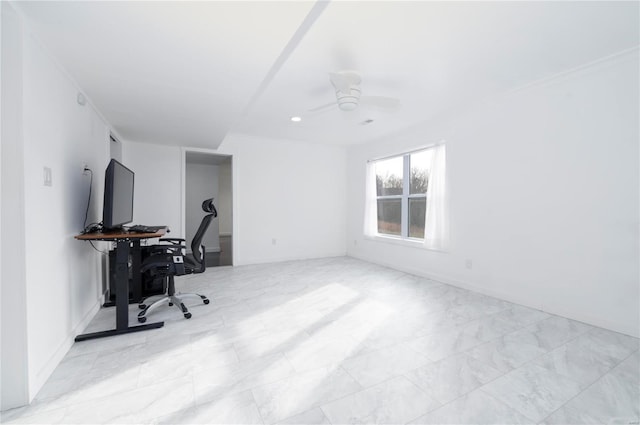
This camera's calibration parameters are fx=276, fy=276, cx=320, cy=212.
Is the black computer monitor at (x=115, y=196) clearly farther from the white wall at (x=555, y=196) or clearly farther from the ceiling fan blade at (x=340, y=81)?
the white wall at (x=555, y=196)

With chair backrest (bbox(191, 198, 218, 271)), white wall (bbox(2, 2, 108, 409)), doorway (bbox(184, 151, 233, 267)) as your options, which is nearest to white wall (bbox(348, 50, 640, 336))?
chair backrest (bbox(191, 198, 218, 271))

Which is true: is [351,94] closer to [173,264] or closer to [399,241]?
[173,264]

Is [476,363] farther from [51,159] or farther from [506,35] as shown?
[51,159]

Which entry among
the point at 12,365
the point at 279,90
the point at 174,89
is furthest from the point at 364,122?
the point at 12,365

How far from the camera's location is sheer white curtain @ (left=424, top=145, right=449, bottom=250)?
12.6 feet

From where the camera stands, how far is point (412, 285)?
375 cm

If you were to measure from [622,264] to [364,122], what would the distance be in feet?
10.6

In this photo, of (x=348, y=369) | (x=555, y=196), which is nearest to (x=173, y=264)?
(x=348, y=369)

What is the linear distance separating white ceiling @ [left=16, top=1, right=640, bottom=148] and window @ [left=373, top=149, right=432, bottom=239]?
1.38 m

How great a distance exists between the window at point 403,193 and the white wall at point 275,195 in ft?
3.40

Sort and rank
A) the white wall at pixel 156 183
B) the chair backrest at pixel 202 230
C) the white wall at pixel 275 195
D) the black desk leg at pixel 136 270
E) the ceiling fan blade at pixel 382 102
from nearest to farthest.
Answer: the ceiling fan blade at pixel 382 102
the chair backrest at pixel 202 230
the black desk leg at pixel 136 270
the white wall at pixel 156 183
the white wall at pixel 275 195

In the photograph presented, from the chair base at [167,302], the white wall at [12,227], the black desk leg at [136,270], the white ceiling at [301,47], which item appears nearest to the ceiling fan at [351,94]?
the white ceiling at [301,47]

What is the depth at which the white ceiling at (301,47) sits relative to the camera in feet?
5.16

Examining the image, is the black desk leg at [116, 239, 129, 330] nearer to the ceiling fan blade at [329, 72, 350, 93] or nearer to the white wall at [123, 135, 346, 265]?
the ceiling fan blade at [329, 72, 350, 93]
